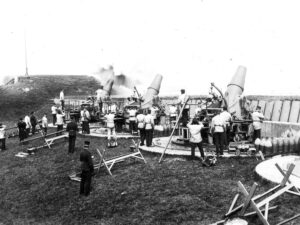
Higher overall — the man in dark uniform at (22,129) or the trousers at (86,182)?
the trousers at (86,182)

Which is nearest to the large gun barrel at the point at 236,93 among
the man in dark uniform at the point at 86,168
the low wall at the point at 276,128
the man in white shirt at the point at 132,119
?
the low wall at the point at 276,128

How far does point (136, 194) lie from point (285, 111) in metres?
11.3

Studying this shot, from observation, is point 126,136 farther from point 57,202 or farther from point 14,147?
point 57,202

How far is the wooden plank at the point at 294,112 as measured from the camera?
1764cm

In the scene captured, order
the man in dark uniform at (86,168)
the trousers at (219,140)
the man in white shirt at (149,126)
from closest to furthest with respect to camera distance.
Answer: the man in dark uniform at (86,168) < the trousers at (219,140) < the man in white shirt at (149,126)

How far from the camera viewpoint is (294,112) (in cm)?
1783

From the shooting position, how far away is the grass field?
8.45m

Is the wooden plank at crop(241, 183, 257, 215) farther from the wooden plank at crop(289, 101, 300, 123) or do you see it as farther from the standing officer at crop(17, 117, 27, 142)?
the standing officer at crop(17, 117, 27, 142)

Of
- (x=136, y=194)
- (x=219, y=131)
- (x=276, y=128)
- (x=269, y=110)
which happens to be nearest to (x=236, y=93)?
(x=276, y=128)

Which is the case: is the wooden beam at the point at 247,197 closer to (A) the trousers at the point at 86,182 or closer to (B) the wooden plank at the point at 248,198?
(B) the wooden plank at the point at 248,198

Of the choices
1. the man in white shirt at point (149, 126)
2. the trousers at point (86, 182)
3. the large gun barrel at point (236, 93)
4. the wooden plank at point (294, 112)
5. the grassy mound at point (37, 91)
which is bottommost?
the grassy mound at point (37, 91)

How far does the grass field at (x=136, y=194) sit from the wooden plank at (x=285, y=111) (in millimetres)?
6882

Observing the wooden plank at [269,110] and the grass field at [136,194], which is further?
the wooden plank at [269,110]

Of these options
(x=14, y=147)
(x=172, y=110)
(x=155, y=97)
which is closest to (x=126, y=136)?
(x=172, y=110)
